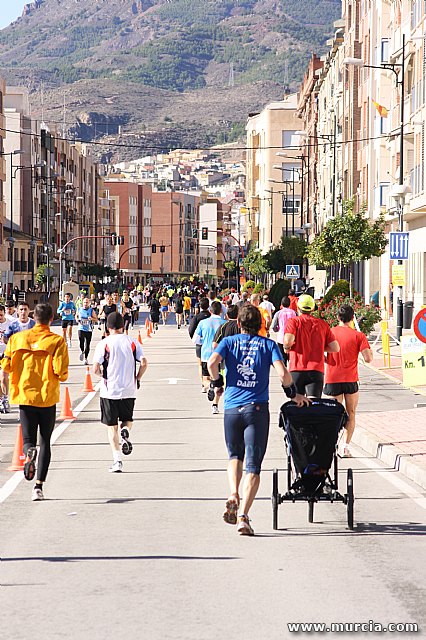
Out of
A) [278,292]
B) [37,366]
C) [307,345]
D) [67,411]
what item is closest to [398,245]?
[67,411]

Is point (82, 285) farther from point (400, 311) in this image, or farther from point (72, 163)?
point (400, 311)

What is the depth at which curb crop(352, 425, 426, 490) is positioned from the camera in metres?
12.4

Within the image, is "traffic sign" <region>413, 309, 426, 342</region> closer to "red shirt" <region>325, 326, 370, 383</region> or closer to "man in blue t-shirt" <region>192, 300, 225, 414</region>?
"red shirt" <region>325, 326, 370, 383</region>

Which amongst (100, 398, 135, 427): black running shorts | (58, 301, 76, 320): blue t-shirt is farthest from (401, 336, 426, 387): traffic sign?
(58, 301, 76, 320): blue t-shirt

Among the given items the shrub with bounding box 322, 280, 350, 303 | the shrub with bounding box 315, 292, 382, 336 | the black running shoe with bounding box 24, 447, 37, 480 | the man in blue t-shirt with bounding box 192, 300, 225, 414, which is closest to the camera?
the black running shoe with bounding box 24, 447, 37, 480

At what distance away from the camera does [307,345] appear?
13.1 m

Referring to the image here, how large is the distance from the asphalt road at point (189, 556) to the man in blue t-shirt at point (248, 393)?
20.4 inches

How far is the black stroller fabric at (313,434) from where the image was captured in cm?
946

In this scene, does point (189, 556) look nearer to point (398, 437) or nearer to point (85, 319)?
point (398, 437)

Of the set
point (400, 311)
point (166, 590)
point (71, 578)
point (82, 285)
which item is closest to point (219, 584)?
point (166, 590)

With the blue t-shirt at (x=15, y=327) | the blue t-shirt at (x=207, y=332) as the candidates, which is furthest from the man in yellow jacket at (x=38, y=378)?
the blue t-shirt at (x=207, y=332)

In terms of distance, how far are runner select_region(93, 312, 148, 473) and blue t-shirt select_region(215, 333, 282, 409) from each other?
3.44m

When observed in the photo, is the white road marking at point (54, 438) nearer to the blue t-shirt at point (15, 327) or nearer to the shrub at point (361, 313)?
the blue t-shirt at point (15, 327)

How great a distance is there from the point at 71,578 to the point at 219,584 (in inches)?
36.9
